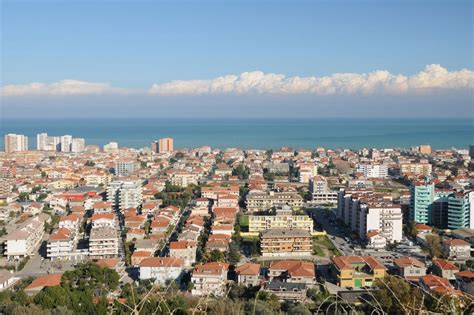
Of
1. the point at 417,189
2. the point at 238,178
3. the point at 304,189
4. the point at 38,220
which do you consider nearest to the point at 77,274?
the point at 38,220

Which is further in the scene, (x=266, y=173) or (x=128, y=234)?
(x=266, y=173)

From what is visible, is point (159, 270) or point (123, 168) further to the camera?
point (123, 168)

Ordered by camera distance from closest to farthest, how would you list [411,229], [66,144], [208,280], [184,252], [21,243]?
[208,280] < [184,252] < [21,243] < [411,229] < [66,144]

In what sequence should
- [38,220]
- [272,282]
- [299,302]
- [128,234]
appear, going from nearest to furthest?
[299,302] → [272,282] → [128,234] → [38,220]

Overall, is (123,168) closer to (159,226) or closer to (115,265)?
(159,226)

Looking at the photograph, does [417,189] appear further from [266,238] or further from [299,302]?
[299,302]

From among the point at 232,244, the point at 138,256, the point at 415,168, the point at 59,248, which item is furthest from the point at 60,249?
the point at 415,168

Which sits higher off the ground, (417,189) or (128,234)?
(417,189)
